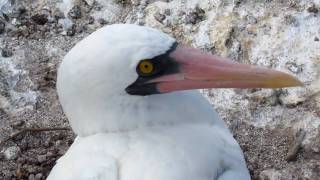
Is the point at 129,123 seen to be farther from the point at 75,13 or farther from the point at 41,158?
the point at 75,13

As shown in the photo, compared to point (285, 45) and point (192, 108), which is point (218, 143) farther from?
point (285, 45)

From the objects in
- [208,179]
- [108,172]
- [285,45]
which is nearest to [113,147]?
[108,172]

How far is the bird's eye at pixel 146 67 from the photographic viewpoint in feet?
11.4

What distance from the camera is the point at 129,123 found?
12.1ft

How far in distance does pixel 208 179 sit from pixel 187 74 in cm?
48

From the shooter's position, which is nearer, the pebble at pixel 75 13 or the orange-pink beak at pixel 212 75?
the orange-pink beak at pixel 212 75

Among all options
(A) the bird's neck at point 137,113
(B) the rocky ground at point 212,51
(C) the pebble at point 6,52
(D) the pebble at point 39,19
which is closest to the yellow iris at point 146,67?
(A) the bird's neck at point 137,113

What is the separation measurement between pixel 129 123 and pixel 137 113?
6 cm

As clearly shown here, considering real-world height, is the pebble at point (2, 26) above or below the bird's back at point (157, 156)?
above

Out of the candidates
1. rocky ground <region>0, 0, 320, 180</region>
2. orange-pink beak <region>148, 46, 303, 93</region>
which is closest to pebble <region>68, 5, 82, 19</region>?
rocky ground <region>0, 0, 320, 180</region>

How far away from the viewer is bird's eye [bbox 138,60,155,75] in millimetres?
3478

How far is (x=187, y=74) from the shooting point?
141 inches

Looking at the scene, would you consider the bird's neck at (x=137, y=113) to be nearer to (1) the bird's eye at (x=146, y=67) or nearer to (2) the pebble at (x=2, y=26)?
(1) the bird's eye at (x=146, y=67)

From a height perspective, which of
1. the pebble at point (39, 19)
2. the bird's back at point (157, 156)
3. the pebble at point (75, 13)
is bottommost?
the bird's back at point (157, 156)
